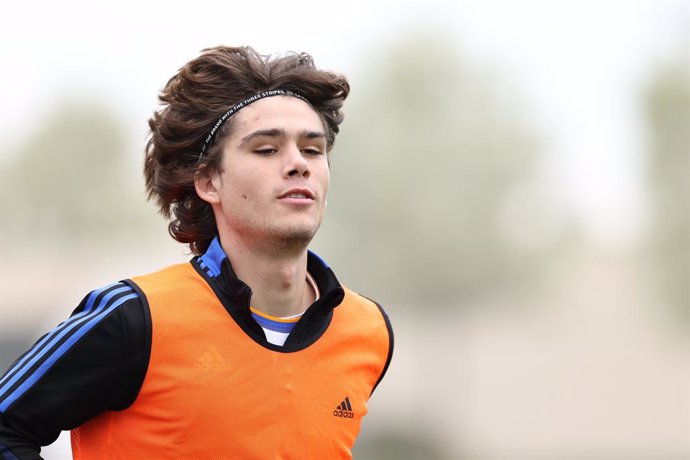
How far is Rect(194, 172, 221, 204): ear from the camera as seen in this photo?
121 inches

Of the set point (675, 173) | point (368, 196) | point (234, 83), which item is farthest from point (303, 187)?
point (675, 173)

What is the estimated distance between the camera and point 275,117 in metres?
3.02

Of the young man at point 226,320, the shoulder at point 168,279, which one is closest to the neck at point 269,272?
the young man at point 226,320

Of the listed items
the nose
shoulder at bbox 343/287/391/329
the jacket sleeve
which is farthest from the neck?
the jacket sleeve

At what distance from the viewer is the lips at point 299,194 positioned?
2.88m

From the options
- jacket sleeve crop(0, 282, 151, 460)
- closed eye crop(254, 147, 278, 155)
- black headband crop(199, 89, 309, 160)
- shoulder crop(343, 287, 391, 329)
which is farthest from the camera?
shoulder crop(343, 287, 391, 329)

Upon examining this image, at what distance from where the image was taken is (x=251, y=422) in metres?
2.78

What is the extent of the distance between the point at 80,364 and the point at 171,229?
89 cm

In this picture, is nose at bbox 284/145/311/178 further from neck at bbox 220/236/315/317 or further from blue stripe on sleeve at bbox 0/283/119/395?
blue stripe on sleeve at bbox 0/283/119/395

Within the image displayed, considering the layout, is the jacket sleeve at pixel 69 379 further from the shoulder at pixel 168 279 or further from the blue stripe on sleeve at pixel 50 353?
the shoulder at pixel 168 279

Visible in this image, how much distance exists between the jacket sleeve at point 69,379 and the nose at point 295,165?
2.20 ft

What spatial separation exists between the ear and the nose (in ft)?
0.94

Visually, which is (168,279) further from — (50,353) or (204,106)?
(204,106)

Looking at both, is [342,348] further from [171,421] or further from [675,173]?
[675,173]
